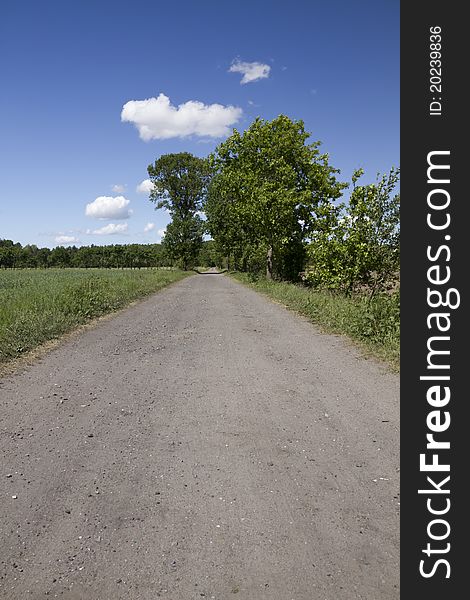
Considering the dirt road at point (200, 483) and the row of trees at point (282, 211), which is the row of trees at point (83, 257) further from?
the dirt road at point (200, 483)

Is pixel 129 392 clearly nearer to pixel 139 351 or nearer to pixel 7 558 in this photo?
pixel 139 351

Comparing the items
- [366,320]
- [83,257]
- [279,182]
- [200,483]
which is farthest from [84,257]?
[200,483]

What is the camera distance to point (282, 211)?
78.5 feet

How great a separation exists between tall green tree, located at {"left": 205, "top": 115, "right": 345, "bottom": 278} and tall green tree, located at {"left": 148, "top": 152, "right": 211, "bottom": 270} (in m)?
26.1

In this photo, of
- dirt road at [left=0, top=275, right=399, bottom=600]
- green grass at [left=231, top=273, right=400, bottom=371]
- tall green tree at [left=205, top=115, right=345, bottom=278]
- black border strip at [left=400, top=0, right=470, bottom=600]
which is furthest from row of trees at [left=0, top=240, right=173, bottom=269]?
black border strip at [left=400, top=0, right=470, bottom=600]

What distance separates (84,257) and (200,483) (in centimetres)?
11877

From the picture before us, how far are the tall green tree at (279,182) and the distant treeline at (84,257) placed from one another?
74.7m

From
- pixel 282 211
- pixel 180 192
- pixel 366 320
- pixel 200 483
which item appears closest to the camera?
pixel 200 483

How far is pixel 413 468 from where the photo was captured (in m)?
3.09

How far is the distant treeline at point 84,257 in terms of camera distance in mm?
105000

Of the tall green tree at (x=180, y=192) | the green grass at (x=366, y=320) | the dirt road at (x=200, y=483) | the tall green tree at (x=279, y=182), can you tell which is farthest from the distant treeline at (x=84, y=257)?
the dirt road at (x=200, y=483)

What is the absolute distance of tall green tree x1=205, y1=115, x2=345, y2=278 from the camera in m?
24.5

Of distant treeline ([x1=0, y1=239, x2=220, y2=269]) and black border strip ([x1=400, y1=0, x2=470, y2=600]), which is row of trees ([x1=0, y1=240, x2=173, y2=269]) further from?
black border strip ([x1=400, y1=0, x2=470, y2=600])

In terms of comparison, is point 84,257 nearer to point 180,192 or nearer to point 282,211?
point 180,192
